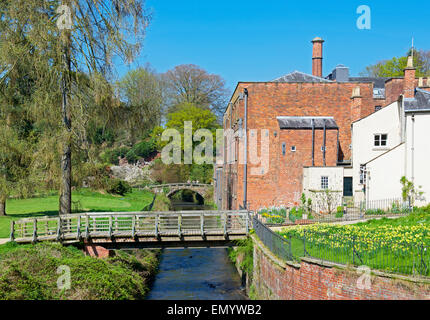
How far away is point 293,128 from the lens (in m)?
28.2

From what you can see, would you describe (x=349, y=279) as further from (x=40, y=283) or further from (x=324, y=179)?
(x=324, y=179)

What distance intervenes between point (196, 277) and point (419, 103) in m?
15.4

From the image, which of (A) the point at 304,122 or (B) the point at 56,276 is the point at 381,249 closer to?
(B) the point at 56,276

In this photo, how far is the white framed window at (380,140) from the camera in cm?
2674

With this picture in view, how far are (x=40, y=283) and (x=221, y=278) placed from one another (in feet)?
36.5

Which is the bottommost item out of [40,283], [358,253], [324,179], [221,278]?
[221,278]

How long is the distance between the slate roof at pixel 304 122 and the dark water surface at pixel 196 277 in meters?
9.42

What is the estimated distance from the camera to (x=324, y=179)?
26.7m

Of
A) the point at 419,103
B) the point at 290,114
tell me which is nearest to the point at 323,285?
the point at 419,103

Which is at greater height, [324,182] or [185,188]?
[324,182]

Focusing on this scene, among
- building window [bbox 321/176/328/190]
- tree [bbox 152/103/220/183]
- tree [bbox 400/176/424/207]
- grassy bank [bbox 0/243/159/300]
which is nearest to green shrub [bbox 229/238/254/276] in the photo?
grassy bank [bbox 0/243/159/300]

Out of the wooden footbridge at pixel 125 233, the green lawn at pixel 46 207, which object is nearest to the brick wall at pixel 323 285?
the wooden footbridge at pixel 125 233

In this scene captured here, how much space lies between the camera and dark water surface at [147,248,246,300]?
19.2 metres
